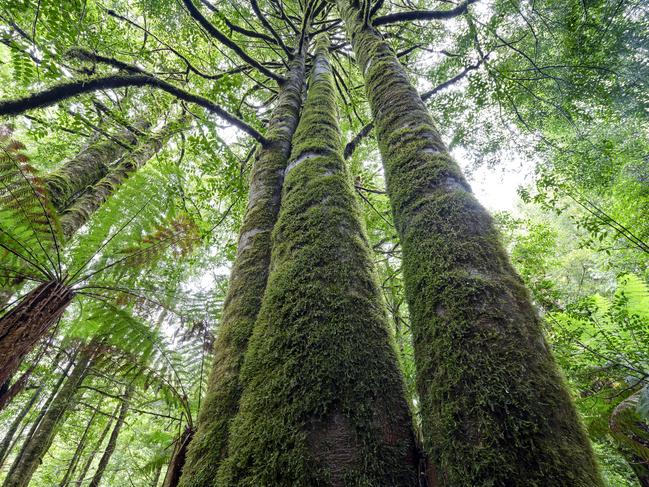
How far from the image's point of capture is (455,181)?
152cm

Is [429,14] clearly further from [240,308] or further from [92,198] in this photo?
[92,198]

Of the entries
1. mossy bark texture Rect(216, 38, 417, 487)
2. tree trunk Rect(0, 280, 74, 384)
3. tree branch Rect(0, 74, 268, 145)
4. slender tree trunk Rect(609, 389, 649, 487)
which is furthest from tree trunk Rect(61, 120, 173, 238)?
slender tree trunk Rect(609, 389, 649, 487)

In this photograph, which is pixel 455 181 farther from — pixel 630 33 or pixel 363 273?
pixel 630 33

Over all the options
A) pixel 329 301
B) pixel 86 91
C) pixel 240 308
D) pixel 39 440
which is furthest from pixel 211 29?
pixel 39 440

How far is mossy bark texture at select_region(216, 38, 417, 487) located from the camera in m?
0.81

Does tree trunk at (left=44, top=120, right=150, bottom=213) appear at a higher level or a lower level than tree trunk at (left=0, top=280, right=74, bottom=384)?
higher

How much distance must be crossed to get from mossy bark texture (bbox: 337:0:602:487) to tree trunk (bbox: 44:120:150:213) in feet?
13.8

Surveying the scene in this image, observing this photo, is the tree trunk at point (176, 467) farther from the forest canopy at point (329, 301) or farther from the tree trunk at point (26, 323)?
the tree trunk at point (26, 323)

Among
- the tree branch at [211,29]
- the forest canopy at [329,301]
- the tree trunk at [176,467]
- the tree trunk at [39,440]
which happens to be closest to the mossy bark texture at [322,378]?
the forest canopy at [329,301]

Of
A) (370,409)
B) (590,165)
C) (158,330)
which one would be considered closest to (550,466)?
(370,409)

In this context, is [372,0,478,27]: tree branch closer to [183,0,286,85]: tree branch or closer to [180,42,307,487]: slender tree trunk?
[183,0,286,85]: tree branch

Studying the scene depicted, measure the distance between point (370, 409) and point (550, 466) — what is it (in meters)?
0.44

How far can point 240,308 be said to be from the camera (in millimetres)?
1586

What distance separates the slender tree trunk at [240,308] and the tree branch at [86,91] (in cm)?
39
